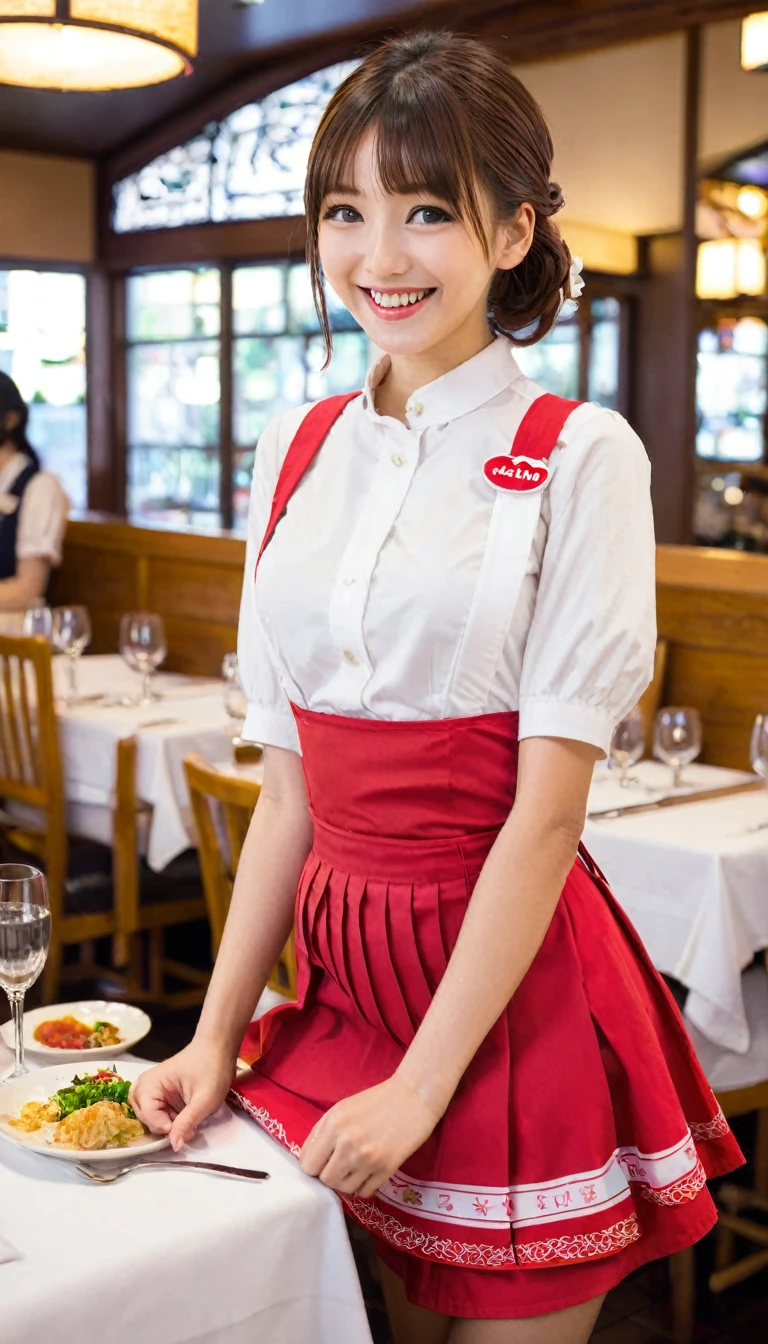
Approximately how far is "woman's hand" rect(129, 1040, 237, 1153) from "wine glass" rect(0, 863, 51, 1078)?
222 mm

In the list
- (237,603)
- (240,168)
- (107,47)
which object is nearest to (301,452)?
(107,47)

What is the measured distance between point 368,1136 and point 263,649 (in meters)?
0.45

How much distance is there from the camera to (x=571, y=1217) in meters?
1.16

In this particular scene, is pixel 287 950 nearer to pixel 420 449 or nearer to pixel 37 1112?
pixel 37 1112

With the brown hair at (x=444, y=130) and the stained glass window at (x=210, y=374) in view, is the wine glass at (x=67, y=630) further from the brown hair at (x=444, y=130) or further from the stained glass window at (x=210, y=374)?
the stained glass window at (x=210, y=374)

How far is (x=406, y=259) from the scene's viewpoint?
1.19 metres

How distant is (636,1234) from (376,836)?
0.38 metres

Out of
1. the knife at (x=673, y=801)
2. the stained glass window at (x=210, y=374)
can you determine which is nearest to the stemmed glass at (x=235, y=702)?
the knife at (x=673, y=801)

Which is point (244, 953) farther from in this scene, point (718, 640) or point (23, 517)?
point (23, 517)

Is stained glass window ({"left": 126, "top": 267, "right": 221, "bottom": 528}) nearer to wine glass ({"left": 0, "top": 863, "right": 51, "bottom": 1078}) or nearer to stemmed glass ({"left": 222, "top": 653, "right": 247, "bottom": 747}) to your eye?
stemmed glass ({"left": 222, "top": 653, "right": 247, "bottom": 747})

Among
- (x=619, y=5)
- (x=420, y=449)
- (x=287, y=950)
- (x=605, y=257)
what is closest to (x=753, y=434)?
(x=605, y=257)

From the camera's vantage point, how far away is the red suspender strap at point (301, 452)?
4.36ft

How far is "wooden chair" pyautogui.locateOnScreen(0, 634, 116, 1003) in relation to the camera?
3643mm

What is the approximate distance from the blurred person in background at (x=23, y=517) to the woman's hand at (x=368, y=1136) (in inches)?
170
